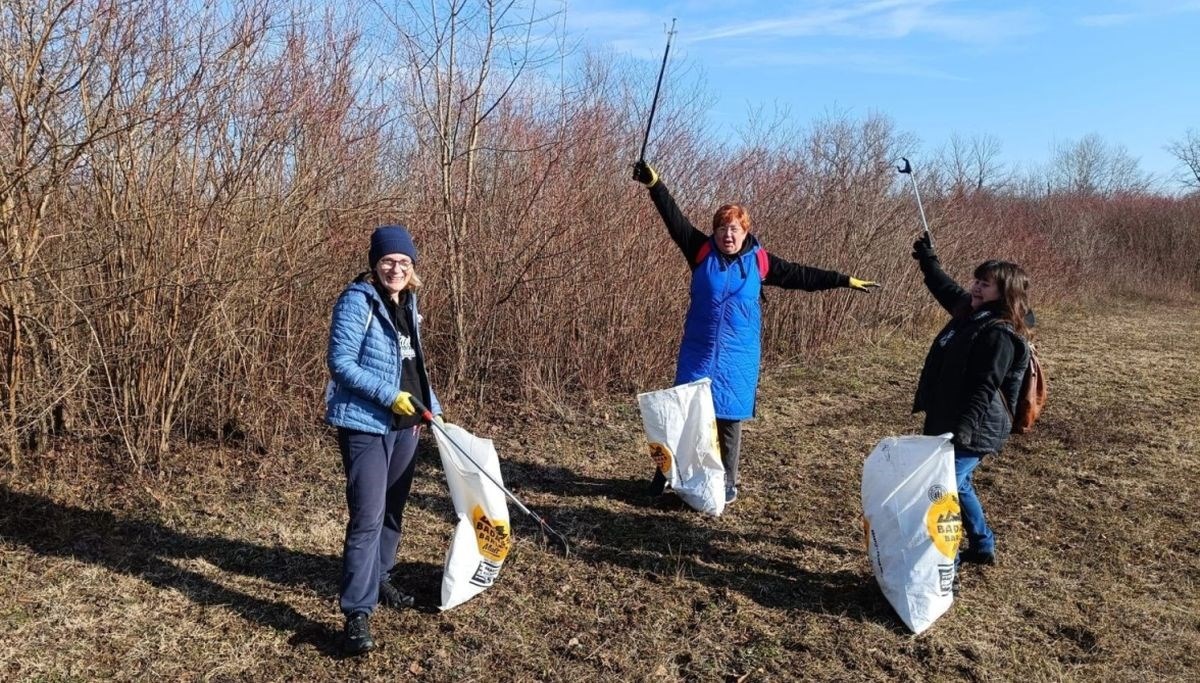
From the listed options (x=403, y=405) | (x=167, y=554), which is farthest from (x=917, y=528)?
(x=167, y=554)

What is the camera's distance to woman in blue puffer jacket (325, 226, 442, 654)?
2.79m

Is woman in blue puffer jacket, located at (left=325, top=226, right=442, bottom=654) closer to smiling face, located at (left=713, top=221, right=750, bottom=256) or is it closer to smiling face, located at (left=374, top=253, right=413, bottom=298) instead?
smiling face, located at (left=374, top=253, right=413, bottom=298)

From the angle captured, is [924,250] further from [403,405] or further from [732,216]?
[403,405]

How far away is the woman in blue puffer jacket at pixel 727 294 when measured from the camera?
4.02 m

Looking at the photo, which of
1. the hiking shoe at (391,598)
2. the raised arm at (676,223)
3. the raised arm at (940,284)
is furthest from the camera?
the raised arm at (676,223)

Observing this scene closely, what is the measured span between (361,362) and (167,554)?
166cm

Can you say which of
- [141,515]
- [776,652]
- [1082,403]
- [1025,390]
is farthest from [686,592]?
[1082,403]

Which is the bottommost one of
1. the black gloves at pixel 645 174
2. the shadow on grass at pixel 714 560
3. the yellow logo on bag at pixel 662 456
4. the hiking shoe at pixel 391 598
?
the hiking shoe at pixel 391 598

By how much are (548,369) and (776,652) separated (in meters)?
3.82

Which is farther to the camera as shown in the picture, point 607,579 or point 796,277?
point 796,277

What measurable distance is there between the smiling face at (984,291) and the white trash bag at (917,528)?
2.02ft

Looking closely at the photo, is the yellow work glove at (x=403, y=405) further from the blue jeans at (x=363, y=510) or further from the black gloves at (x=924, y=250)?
the black gloves at (x=924, y=250)

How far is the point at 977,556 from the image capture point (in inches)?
145

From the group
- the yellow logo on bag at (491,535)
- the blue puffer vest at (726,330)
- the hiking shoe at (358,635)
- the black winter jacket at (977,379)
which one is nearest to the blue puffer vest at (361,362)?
the yellow logo on bag at (491,535)
